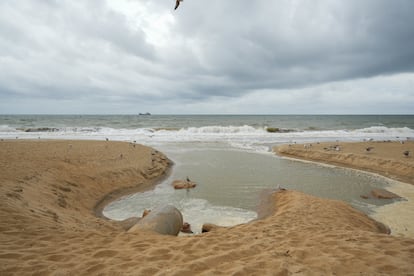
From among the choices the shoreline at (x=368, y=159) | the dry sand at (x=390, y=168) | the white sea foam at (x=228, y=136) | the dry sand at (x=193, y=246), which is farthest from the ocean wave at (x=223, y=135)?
the dry sand at (x=193, y=246)

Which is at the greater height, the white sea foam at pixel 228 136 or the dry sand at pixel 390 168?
the white sea foam at pixel 228 136

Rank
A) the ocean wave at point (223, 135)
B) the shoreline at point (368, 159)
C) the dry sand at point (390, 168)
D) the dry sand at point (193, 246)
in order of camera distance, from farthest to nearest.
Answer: the ocean wave at point (223, 135) < the shoreline at point (368, 159) < the dry sand at point (390, 168) < the dry sand at point (193, 246)

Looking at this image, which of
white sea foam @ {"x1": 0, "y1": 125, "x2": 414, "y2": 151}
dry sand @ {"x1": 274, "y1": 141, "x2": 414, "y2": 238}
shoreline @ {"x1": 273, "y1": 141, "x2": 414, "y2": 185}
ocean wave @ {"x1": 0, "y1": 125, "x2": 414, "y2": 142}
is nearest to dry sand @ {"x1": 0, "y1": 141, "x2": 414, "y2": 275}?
dry sand @ {"x1": 274, "y1": 141, "x2": 414, "y2": 238}

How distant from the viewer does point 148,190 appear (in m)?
11.3

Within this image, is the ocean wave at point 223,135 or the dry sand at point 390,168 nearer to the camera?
the dry sand at point 390,168

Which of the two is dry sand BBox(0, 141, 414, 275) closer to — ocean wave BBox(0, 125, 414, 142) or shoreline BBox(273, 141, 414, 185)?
shoreline BBox(273, 141, 414, 185)

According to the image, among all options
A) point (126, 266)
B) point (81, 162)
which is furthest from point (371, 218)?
point (81, 162)

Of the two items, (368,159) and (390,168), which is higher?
(368,159)

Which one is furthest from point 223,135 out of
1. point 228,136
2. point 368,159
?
point 368,159

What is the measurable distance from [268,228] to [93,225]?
4700 millimetres

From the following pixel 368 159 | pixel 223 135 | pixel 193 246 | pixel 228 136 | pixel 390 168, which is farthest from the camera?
pixel 223 135

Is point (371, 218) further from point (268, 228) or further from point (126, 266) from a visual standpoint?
point (126, 266)

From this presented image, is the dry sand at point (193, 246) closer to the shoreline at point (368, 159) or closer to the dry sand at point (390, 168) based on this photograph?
the dry sand at point (390, 168)

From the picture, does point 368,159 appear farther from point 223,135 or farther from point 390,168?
point 223,135
